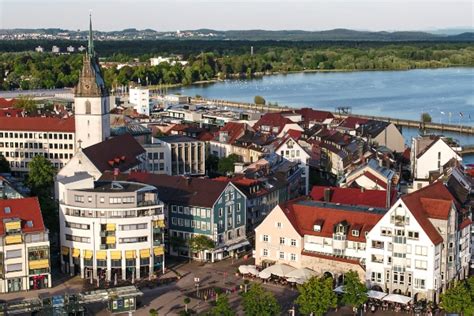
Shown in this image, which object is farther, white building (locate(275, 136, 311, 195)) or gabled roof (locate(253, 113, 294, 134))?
gabled roof (locate(253, 113, 294, 134))

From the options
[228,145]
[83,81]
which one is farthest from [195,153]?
[83,81]

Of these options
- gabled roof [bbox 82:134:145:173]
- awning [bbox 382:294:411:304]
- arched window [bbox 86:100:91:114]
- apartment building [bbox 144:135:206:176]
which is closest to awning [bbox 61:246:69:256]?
gabled roof [bbox 82:134:145:173]

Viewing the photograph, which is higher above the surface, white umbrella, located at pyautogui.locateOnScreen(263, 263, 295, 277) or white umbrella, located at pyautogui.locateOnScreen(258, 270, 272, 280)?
white umbrella, located at pyautogui.locateOnScreen(263, 263, 295, 277)

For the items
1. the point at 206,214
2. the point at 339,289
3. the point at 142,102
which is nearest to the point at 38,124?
the point at 206,214

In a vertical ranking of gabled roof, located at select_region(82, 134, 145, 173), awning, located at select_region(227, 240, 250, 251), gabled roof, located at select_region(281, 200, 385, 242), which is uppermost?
gabled roof, located at select_region(82, 134, 145, 173)

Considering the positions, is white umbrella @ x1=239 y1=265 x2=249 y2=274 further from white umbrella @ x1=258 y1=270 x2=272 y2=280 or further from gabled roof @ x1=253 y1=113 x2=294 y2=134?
gabled roof @ x1=253 y1=113 x2=294 y2=134

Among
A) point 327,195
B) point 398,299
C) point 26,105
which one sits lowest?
point 398,299

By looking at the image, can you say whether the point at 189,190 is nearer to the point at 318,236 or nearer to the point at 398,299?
the point at 318,236
